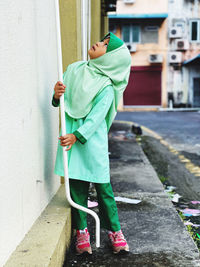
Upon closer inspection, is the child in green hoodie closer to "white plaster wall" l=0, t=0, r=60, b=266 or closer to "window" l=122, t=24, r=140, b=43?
"white plaster wall" l=0, t=0, r=60, b=266

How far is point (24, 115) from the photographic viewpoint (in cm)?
222

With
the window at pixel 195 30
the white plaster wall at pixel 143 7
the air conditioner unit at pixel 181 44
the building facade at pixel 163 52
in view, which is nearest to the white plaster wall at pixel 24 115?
the building facade at pixel 163 52

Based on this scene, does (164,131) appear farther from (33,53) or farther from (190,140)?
(33,53)

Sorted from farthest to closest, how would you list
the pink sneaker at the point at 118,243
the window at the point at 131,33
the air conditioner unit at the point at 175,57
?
the window at the point at 131,33 < the air conditioner unit at the point at 175,57 < the pink sneaker at the point at 118,243

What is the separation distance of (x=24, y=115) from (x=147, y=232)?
1.49m

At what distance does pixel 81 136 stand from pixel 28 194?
52cm

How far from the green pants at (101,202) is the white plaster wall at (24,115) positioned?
0.26 meters

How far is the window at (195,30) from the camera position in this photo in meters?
23.2

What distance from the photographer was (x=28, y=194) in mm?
2328

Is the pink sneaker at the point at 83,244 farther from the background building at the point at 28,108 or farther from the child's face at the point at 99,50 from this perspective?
the child's face at the point at 99,50

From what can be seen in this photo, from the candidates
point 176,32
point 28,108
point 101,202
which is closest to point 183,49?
point 176,32

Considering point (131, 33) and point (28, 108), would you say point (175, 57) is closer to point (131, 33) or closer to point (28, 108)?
point (131, 33)

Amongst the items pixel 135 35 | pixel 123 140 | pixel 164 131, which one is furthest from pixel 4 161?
pixel 135 35

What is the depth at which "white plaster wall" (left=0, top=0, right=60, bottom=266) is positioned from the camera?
6.15ft
